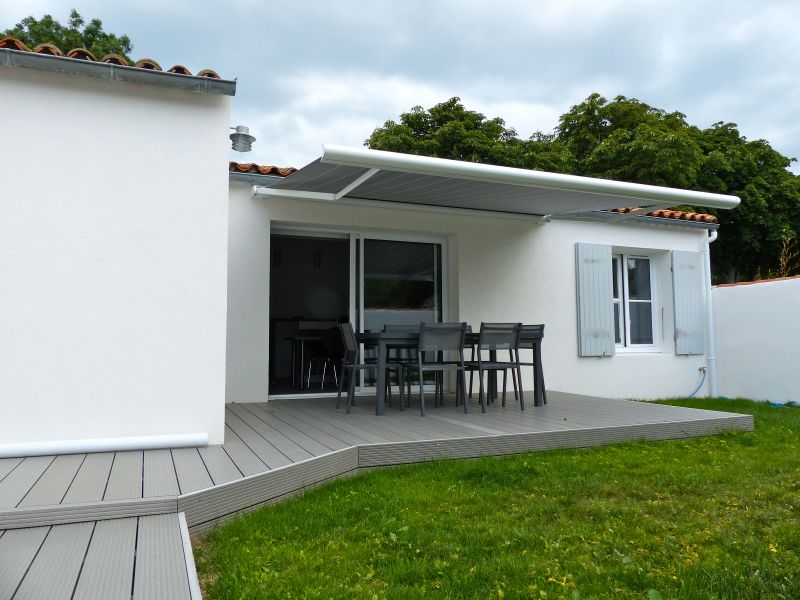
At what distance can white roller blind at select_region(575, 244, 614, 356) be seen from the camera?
8438mm

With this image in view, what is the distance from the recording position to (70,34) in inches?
822

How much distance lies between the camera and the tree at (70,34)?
20406 mm

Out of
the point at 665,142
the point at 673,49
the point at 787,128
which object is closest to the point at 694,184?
the point at 665,142

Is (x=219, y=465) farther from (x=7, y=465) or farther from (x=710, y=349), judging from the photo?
(x=710, y=349)

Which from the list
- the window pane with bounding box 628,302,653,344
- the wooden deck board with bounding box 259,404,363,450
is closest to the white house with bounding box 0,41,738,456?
the wooden deck board with bounding box 259,404,363,450

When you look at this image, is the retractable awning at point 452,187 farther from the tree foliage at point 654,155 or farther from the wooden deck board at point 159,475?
the tree foliage at point 654,155

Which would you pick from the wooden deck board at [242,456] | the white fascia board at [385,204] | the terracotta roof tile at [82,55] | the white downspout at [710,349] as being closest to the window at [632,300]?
the white downspout at [710,349]

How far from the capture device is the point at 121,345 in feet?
13.1

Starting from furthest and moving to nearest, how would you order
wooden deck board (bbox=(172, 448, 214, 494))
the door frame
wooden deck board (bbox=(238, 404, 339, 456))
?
the door frame, wooden deck board (bbox=(238, 404, 339, 456)), wooden deck board (bbox=(172, 448, 214, 494))

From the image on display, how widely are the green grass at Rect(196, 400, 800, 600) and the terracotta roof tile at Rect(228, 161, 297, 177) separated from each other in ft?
12.9

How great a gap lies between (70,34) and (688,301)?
21698mm

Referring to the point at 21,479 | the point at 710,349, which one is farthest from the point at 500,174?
the point at 710,349

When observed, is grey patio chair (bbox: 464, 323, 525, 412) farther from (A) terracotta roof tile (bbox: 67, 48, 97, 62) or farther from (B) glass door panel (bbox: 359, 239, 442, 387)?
(A) terracotta roof tile (bbox: 67, 48, 97, 62)

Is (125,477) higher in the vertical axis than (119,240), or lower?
lower
